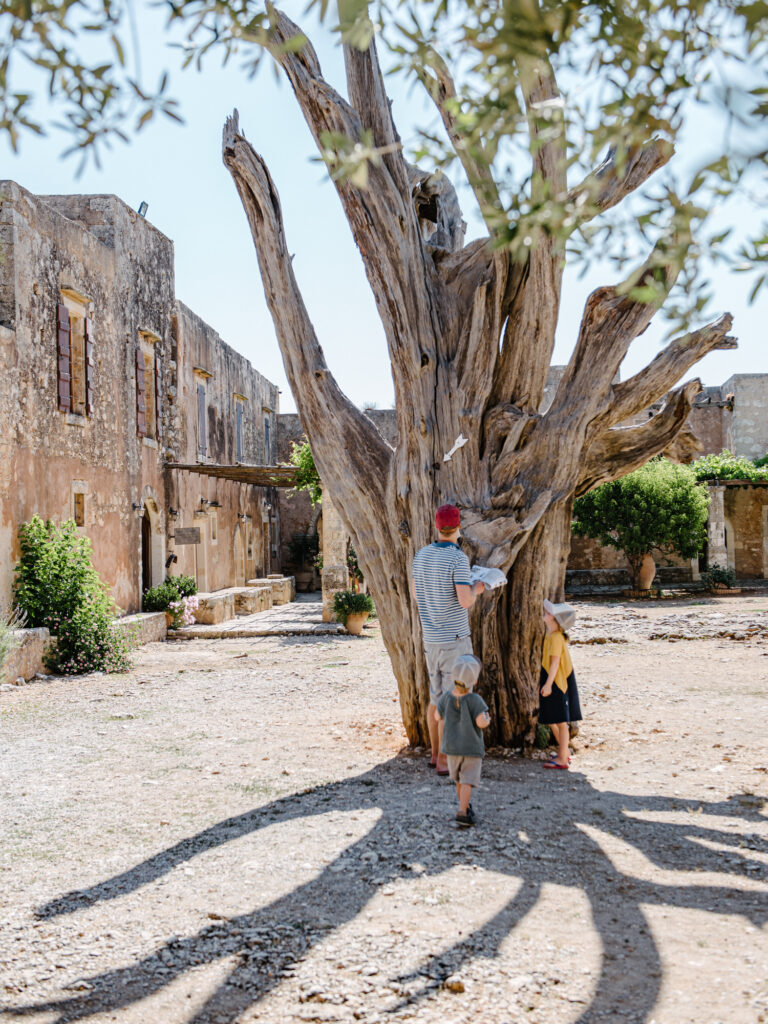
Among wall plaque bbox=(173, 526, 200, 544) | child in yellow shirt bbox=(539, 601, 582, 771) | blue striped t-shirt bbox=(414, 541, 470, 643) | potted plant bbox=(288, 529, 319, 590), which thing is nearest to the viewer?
blue striped t-shirt bbox=(414, 541, 470, 643)

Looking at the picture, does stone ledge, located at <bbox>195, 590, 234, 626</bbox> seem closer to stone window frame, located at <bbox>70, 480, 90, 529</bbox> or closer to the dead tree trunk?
stone window frame, located at <bbox>70, 480, 90, 529</bbox>

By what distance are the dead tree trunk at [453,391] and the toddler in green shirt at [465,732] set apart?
4.76 feet

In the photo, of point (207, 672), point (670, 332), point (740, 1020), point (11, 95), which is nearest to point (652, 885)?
point (740, 1020)

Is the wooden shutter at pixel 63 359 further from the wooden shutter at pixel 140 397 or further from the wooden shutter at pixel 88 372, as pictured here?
the wooden shutter at pixel 140 397

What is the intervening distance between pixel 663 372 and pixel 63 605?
801 centimetres

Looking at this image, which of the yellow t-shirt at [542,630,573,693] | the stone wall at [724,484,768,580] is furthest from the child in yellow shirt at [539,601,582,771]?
the stone wall at [724,484,768,580]

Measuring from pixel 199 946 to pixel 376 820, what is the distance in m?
1.57

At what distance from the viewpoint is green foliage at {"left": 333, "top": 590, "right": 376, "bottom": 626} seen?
15.6m

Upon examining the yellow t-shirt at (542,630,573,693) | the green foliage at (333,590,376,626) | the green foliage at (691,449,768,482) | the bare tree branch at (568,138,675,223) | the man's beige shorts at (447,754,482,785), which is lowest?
the man's beige shorts at (447,754,482,785)

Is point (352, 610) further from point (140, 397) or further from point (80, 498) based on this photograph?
point (140, 397)

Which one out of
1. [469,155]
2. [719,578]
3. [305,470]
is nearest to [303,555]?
[305,470]

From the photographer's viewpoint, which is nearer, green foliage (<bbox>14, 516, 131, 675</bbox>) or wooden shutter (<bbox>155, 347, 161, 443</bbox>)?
green foliage (<bbox>14, 516, 131, 675</bbox>)

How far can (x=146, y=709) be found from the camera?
29.2ft

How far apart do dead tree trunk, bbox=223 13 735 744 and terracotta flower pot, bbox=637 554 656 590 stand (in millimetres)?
15453
